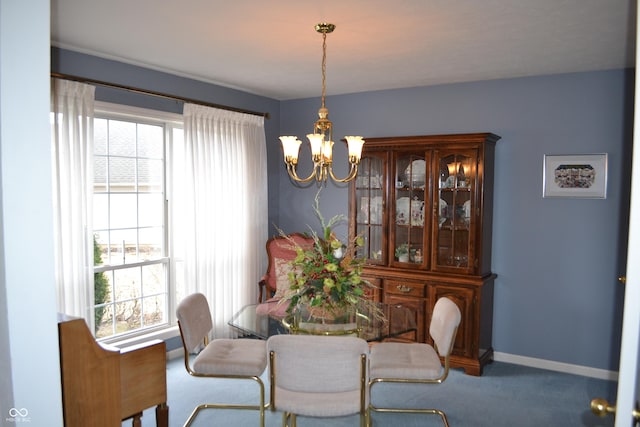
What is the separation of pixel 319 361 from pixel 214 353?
3.39 ft

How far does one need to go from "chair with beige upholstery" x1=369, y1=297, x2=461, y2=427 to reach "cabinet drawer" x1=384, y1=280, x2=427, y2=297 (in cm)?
110

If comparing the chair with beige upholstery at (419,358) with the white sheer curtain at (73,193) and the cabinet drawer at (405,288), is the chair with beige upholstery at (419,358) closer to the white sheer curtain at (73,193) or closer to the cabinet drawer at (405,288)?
the cabinet drawer at (405,288)

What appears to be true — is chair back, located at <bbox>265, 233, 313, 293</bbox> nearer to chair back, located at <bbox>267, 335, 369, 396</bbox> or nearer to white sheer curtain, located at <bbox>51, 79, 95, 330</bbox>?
white sheer curtain, located at <bbox>51, 79, 95, 330</bbox>

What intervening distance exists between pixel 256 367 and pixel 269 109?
335cm

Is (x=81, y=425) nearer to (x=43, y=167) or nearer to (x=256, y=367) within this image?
(x=43, y=167)

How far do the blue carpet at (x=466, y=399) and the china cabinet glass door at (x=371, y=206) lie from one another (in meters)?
1.34

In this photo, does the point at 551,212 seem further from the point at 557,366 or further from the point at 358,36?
the point at 358,36

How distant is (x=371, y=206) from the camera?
15.7 feet

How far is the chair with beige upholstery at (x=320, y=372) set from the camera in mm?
2326

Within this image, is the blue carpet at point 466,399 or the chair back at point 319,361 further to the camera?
the blue carpet at point 466,399

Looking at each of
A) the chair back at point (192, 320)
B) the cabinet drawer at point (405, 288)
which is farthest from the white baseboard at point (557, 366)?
the chair back at point (192, 320)

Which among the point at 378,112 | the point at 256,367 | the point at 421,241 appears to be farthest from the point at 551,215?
the point at 256,367

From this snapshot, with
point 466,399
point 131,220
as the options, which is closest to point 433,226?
point 466,399

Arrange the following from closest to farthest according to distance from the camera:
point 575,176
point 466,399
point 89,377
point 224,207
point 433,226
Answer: point 89,377, point 466,399, point 575,176, point 433,226, point 224,207
